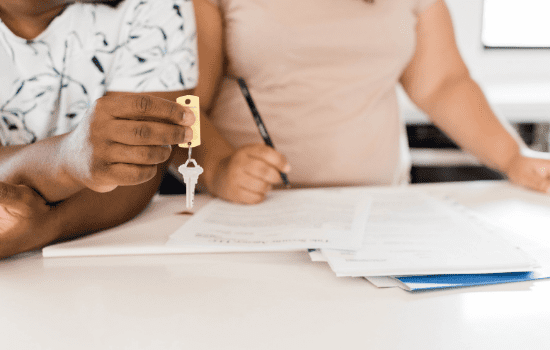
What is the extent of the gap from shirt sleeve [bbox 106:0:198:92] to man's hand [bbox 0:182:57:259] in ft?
0.61

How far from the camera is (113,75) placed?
1.78 feet

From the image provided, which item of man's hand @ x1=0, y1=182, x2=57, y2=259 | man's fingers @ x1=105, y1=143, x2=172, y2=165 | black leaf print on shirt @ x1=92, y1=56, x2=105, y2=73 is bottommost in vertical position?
man's hand @ x1=0, y1=182, x2=57, y2=259

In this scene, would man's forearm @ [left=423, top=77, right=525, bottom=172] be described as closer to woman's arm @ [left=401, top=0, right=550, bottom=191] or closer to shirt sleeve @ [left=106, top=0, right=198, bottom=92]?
woman's arm @ [left=401, top=0, right=550, bottom=191]

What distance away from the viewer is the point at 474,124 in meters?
0.83

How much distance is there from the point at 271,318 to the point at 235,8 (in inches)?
23.4

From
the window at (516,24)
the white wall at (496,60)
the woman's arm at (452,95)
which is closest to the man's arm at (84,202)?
the woman's arm at (452,95)

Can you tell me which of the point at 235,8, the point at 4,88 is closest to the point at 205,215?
the point at 4,88

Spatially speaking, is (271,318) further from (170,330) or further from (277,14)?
(277,14)

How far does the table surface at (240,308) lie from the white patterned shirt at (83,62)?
0.20 m

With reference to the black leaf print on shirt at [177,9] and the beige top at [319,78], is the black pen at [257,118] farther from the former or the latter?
the black leaf print on shirt at [177,9]

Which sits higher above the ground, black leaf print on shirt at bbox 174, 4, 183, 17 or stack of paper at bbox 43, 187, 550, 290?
black leaf print on shirt at bbox 174, 4, 183, 17

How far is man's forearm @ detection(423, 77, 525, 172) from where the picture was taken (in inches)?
30.9

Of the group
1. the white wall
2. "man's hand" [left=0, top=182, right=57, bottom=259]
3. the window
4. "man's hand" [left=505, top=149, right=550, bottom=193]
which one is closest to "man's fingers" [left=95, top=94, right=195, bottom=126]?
"man's hand" [left=0, top=182, right=57, bottom=259]

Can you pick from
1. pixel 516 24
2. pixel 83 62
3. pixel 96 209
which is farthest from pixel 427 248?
pixel 516 24
